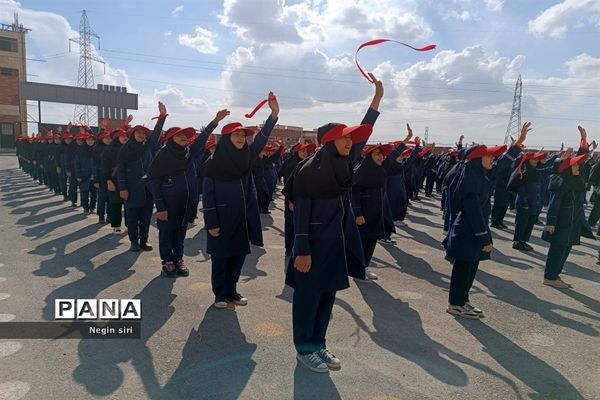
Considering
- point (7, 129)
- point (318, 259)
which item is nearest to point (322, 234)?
point (318, 259)

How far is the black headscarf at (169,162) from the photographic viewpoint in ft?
16.8

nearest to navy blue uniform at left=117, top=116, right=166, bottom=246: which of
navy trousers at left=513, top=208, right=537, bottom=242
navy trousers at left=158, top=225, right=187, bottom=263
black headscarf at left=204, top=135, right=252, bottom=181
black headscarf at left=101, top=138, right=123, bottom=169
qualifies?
black headscarf at left=101, top=138, right=123, bottom=169

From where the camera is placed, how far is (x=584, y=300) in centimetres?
526

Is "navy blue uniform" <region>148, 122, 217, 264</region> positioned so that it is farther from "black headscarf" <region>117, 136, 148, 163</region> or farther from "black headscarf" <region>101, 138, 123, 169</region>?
"black headscarf" <region>101, 138, 123, 169</region>

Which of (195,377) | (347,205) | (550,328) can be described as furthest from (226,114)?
(550,328)

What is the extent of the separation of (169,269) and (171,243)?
35 centimetres

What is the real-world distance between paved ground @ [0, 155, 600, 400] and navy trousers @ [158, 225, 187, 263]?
0.32m

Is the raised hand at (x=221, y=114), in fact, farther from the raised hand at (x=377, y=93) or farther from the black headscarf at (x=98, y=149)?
the black headscarf at (x=98, y=149)

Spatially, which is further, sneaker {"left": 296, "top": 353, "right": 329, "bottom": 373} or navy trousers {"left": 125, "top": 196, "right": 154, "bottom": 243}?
navy trousers {"left": 125, "top": 196, "right": 154, "bottom": 243}

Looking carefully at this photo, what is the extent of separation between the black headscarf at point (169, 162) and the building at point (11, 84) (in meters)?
56.3

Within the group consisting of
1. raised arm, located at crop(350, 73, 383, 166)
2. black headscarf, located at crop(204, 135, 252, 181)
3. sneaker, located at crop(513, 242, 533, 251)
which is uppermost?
raised arm, located at crop(350, 73, 383, 166)

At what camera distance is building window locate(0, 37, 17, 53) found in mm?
52531

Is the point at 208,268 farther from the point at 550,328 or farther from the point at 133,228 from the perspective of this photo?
the point at 550,328

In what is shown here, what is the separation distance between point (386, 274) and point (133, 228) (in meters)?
4.14
